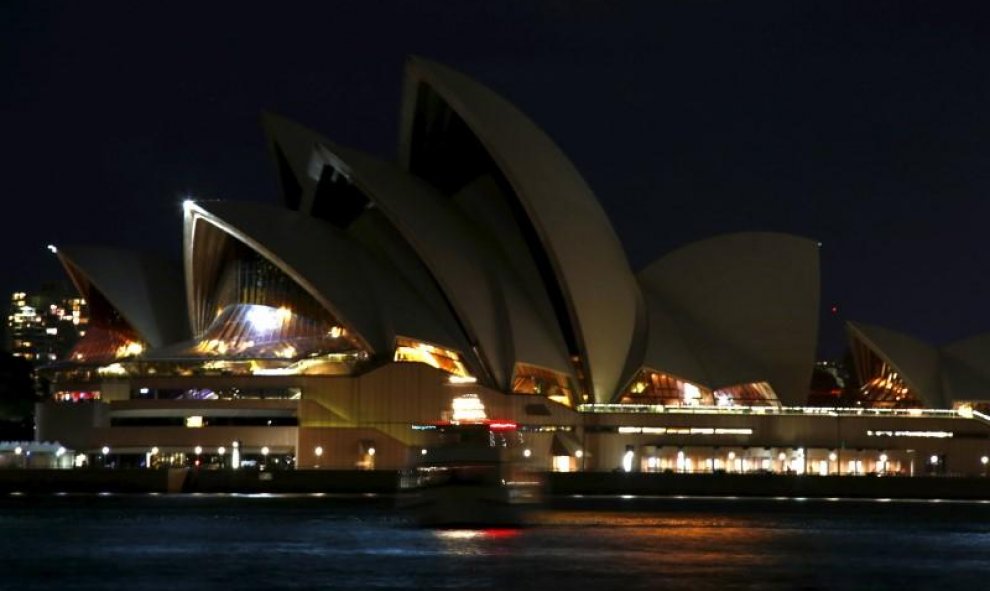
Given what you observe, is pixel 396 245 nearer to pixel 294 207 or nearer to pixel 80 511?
pixel 294 207

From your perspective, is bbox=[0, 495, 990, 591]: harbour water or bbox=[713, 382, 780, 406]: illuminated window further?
bbox=[713, 382, 780, 406]: illuminated window

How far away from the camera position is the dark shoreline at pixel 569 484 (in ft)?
268

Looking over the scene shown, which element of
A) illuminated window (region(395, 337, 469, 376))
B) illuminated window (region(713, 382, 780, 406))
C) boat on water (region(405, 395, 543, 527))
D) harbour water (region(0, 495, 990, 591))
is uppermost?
illuminated window (region(395, 337, 469, 376))

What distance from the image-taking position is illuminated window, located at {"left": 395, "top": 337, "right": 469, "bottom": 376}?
83750mm

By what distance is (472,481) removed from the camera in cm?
5806

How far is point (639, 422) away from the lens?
87.2 metres

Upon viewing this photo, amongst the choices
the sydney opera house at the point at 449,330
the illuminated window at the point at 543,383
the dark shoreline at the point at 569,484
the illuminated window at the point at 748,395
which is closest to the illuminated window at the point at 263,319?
the sydney opera house at the point at 449,330

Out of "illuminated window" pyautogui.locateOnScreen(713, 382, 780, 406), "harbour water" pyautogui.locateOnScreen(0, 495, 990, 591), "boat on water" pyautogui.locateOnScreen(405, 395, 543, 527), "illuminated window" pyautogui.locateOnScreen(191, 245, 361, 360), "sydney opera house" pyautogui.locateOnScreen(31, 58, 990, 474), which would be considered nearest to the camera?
"harbour water" pyautogui.locateOnScreen(0, 495, 990, 591)

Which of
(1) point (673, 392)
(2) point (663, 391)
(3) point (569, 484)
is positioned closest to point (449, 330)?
(3) point (569, 484)

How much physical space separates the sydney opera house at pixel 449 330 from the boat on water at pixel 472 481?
73.1 ft

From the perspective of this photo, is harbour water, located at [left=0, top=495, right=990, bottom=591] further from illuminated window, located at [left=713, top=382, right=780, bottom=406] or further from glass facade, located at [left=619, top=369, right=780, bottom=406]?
illuminated window, located at [left=713, top=382, right=780, bottom=406]

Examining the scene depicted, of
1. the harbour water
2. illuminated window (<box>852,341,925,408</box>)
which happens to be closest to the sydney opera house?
illuminated window (<box>852,341,925,408</box>)

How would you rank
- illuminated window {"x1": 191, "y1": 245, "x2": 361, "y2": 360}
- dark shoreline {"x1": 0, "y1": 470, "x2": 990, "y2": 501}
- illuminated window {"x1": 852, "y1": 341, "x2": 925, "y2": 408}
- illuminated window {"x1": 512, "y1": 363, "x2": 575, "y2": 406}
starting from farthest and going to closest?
illuminated window {"x1": 852, "y1": 341, "x2": 925, "y2": 408}, illuminated window {"x1": 512, "y1": 363, "x2": 575, "y2": 406}, illuminated window {"x1": 191, "y1": 245, "x2": 361, "y2": 360}, dark shoreline {"x1": 0, "y1": 470, "x2": 990, "y2": 501}

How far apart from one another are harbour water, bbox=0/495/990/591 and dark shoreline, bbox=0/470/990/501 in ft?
29.1
